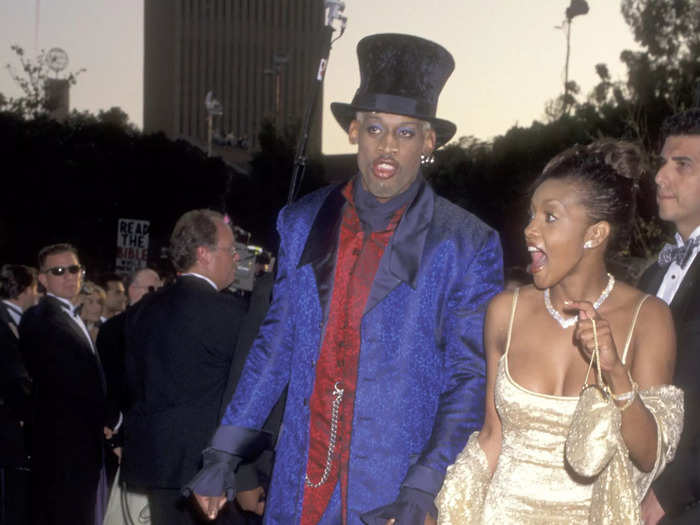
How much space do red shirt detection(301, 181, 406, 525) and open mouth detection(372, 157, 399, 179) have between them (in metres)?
0.17

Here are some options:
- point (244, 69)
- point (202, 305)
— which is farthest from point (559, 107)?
point (244, 69)

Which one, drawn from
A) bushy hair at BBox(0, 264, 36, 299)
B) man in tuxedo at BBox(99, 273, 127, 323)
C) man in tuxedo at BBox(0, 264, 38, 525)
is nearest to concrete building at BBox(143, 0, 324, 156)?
man in tuxedo at BBox(99, 273, 127, 323)

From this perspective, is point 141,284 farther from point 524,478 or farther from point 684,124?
point 524,478

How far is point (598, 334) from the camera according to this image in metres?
2.81

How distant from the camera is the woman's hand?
2.81 meters

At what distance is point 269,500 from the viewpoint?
152 inches

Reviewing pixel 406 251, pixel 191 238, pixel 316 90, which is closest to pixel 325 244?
pixel 406 251

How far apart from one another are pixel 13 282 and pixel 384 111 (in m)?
6.06

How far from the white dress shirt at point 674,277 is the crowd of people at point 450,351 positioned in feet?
0.04

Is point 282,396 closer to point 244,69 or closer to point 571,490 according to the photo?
point 571,490

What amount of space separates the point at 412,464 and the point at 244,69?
507 feet

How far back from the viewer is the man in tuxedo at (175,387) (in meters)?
5.58

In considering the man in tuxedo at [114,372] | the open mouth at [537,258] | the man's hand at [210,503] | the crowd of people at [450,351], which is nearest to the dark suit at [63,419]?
the man in tuxedo at [114,372]

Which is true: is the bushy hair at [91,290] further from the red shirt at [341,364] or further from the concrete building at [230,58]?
the concrete building at [230,58]
